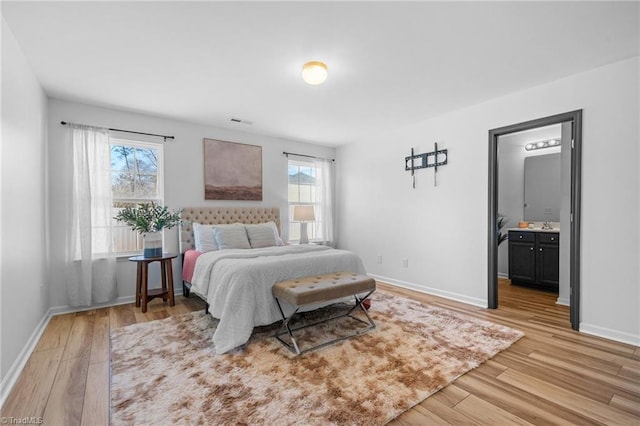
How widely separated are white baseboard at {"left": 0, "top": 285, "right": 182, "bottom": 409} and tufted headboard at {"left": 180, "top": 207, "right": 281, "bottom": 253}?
76 cm

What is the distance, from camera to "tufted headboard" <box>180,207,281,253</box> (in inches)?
172

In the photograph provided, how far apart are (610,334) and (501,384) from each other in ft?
5.29

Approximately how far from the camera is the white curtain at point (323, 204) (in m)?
5.92

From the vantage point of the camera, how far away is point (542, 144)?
5.25 metres

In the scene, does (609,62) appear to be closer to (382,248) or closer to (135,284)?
(382,248)

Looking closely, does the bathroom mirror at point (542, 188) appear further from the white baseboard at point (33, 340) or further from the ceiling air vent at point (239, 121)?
the white baseboard at point (33, 340)

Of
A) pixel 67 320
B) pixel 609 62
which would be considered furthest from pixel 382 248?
pixel 67 320

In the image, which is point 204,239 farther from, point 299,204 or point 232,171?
point 299,204

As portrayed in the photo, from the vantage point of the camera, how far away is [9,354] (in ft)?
6.89

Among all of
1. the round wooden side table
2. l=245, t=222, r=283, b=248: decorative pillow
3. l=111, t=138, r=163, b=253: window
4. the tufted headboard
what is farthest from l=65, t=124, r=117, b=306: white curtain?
l=245, t=222, r=283, b=248: decorative pillow

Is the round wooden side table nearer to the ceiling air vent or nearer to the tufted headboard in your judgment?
the tufted headboard

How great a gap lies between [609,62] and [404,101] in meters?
1.87

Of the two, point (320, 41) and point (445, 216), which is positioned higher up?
point (320, 41)

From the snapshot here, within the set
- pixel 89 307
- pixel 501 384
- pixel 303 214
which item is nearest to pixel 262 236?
pixel 303 214
